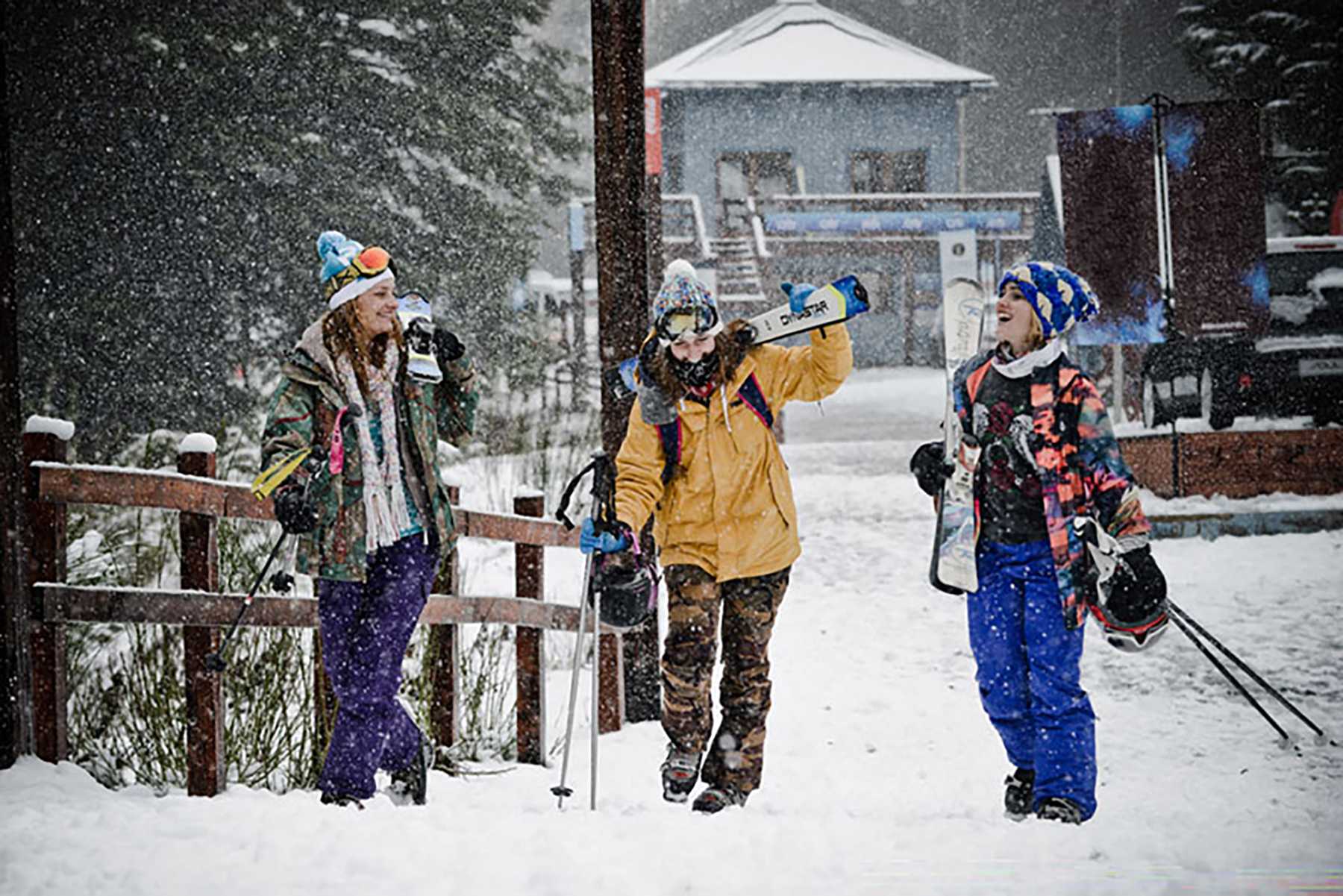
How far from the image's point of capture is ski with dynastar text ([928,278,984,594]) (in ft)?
13.0

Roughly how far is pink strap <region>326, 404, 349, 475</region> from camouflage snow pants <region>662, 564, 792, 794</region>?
3.58 ft

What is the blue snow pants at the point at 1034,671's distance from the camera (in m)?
3.84

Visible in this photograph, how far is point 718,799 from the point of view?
3953mm

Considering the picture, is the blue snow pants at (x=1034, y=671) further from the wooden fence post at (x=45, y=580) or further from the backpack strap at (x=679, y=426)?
the wooden fence post at (x=45, y=580)

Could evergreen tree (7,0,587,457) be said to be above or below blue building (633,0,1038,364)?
below

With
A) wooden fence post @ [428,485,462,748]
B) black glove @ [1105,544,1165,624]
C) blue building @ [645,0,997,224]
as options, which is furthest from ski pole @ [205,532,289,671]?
Answer: blue building @ [645,0,997,224]

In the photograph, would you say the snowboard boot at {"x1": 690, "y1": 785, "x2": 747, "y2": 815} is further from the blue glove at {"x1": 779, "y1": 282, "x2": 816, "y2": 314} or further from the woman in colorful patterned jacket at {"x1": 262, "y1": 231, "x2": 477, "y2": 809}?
the blue glove at {"x1": 779, "y1": 282, "x2": 816, "y2": 314}

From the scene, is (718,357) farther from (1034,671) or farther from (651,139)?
(651,139)

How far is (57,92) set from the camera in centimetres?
885

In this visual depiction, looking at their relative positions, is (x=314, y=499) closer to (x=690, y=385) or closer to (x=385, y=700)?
(x=385, y=700)

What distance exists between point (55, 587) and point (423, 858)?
1686 millimetres

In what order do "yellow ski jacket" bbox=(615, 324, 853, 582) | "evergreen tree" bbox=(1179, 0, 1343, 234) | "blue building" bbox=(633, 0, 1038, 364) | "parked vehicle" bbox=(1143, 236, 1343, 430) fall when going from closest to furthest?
"yellow ski jacket" bbox=(615, 324, 853, 582), "parked vehicle" bbox=(1143, 236, 1343, 430), "evergreen tree" bbox=(1179, 0, 1343, 234), "blue building" bbox=(633, 0, 1038, 364)

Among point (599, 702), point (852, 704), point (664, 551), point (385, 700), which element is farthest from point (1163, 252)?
point (385, 700)

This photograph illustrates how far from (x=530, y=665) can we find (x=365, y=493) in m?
1.83
